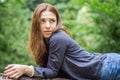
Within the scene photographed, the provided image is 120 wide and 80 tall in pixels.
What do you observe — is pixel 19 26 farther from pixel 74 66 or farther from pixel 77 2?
pixel 74 66

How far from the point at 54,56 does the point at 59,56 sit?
49 mm

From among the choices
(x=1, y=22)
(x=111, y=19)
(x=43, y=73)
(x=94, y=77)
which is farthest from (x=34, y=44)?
(x=1, y=22)

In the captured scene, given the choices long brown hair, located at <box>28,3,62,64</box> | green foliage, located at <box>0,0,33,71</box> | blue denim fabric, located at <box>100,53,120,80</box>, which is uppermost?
long brown hair, located at <box>28,3,62,64</box>

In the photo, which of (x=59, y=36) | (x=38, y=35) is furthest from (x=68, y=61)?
(x=38, y=35)

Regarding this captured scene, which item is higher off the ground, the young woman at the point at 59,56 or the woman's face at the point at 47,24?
the woman's face at the point at 47,24

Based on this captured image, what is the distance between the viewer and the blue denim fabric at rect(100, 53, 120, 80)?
3.52 metres

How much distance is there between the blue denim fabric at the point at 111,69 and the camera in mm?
3520

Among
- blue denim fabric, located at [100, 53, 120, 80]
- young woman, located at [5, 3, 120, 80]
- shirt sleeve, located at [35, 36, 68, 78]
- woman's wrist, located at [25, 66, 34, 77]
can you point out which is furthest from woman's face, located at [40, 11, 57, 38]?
blue denim fabric, located at [100, 53, 120, 80]

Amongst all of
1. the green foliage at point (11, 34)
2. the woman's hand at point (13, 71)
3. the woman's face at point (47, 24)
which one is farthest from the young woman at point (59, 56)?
the green foliage at point (11, 34)

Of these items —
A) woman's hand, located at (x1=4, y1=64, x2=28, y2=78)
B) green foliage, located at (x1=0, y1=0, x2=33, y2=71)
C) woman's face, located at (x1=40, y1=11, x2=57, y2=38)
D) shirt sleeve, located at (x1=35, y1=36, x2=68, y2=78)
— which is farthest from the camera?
green foliage, located at (x1=0, y1=0, x2=33, y2=71)

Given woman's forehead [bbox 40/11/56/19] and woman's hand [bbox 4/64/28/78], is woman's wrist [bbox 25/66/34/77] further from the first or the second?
woman's forehead [bbox 40/11/56/19]

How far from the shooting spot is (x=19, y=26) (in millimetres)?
19422

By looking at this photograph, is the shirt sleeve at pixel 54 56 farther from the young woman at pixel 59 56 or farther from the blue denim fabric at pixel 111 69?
the blue denim fabric at pixel 111 69

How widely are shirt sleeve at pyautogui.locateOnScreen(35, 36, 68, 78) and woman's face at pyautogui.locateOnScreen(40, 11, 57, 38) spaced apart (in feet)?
0.39
